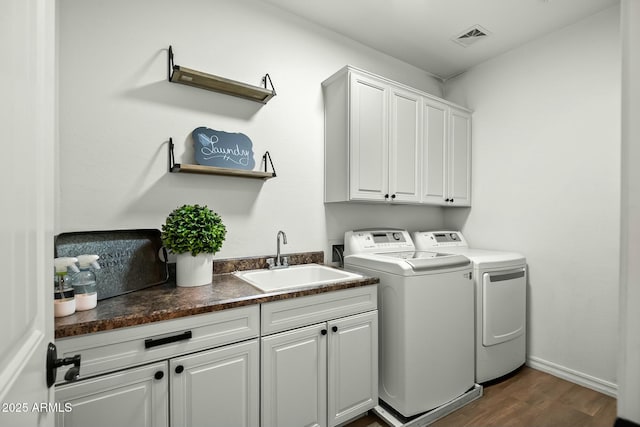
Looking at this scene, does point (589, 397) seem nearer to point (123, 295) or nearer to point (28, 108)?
point (123, 295)

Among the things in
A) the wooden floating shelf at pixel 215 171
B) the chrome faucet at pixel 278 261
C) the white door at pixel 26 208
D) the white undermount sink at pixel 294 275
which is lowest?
the white undermount sink at pixel 294 275

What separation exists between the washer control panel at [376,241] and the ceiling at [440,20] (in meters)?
1.66

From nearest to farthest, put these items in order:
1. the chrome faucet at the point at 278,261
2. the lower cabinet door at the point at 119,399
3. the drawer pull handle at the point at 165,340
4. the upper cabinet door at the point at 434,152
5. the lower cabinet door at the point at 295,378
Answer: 1. the lower cabinet door at the point at 119,399
2. the drawer pull handle at the point at 165,340
3. the lower cabinet door at the point at 295,378
4. the chrome faucet at the point at 278,261
5. the upper cabinet door at the point at 434,152

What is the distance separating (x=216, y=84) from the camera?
6.01ft

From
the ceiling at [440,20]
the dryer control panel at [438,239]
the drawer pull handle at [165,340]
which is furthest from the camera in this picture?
the dryer control panel at [438,239]

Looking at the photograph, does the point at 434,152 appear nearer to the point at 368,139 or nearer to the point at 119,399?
the point at 368,139

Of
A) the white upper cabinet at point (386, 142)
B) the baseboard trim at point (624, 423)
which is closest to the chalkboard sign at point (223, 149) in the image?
the white upper cabinet at point (386, 142)

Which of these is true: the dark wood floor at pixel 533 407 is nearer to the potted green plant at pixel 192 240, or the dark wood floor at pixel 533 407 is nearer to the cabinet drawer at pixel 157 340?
the cabinet drawer at pixel 157 340

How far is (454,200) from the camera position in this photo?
284cm

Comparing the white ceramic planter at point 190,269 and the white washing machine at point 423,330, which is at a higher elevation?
the white ceramic planter at point 190,269

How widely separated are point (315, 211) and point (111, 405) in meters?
1.63

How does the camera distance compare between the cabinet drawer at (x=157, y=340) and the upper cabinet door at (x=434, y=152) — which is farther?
the upper cabinet door at (x=434, y=152)

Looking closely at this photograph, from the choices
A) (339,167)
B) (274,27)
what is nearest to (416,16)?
(274,27)

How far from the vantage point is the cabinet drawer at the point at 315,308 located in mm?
1442
